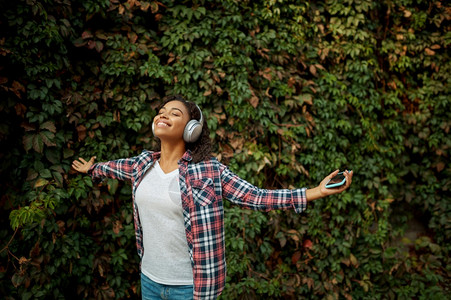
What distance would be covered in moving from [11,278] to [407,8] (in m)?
4.53

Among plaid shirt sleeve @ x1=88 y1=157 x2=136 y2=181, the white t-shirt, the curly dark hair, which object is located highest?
the curly dark hair

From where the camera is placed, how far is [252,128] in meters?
2.98

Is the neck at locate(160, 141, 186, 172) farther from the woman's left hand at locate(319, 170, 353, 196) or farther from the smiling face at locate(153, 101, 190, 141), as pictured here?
the woman's left hand at locate(319, 170, 353, 196)

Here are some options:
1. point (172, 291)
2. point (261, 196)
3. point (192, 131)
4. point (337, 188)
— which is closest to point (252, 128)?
point (192, 131)

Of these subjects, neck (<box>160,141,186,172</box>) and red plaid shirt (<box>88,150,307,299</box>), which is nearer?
red plaid shirt (<box>88,150,307,299</box>)

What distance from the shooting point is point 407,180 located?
12.9 ft

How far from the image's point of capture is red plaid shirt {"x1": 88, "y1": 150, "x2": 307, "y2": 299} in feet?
4.93

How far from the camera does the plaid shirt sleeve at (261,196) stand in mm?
1458

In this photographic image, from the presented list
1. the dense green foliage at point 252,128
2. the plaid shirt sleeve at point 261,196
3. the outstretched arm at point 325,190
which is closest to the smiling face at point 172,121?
the plaid shirt sleeve at point 261,196

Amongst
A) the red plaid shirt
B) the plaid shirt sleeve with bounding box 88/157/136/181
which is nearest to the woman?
the red plaid shirt

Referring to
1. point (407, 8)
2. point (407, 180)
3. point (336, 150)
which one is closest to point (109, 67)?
point (336, 150)

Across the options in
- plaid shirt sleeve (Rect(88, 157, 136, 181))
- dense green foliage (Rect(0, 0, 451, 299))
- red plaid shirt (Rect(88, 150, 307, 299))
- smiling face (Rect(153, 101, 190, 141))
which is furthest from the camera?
dense green foliage (Rect(0, 0, 451, 299))

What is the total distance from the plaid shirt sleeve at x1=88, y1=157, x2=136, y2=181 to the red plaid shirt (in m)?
0.40

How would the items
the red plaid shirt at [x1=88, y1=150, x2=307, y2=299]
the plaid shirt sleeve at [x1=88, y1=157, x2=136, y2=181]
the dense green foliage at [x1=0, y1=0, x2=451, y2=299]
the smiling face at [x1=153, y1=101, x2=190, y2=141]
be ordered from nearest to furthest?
the red plaid shirt at [x1=88, y1=150, x2=307, y2=299] → the smiling face at [x1=153, y1=101, x2=190, y2=141] → the plaid shirt sleeve at [x1=88, y1=157, x2=136, y2=181] → the dense green foliage at [x1=0, y1=0, x2=451, y2=299]
